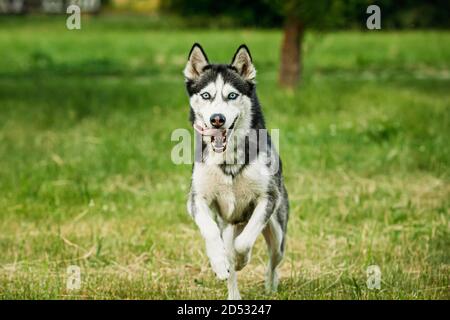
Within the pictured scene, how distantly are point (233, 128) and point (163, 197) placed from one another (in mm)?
3466

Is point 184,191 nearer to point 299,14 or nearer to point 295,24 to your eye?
point 299,14

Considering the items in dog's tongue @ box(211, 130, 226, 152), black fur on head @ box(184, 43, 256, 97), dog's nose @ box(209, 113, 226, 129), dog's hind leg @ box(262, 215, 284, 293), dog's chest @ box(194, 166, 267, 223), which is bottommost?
dog's hind leg @ box(262, 215, 284, 293)

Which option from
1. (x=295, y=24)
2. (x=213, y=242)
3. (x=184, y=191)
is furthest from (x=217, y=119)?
(x=295, y=24)

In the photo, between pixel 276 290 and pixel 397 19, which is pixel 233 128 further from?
pixel 397 19

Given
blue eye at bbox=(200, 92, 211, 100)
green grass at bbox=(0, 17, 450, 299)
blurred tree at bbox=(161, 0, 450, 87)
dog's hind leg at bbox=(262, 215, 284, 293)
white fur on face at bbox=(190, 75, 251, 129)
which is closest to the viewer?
white fur on face at bbox=(190, 75, 251, 129)

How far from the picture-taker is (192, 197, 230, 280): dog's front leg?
18.7 feet

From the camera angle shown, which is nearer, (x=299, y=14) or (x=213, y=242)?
(x=213, y=242)

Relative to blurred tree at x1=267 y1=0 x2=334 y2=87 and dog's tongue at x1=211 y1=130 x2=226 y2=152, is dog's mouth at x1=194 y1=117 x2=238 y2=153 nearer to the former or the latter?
dog's tongue at x1=211 y1=130 x2=226 y2=152

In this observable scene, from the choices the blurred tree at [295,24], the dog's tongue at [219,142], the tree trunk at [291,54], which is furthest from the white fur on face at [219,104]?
the tree trunk at [291,54]

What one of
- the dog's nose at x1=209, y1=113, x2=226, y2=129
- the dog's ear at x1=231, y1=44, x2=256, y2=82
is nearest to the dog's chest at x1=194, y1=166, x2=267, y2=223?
the dog's nose at x1=209, y1=113, x2=226, y2=129

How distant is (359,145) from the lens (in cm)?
1156

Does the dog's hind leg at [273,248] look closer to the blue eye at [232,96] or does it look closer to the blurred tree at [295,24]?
the blue eye at [232,96]

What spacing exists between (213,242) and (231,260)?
38 cm

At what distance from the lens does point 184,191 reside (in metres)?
9.52
